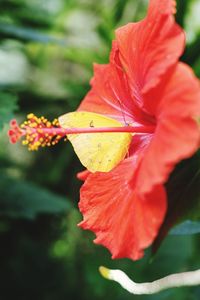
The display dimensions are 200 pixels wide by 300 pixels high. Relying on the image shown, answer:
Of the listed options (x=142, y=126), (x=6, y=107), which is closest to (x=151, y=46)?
(x=142, y=126)

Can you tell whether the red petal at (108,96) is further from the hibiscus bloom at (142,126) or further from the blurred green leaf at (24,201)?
the blurred green leaf at (24,201)

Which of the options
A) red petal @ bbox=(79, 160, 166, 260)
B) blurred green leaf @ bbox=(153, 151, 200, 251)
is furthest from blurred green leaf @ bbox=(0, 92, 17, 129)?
blurred green leaf @ bbox=(153, 151, 200, 251)

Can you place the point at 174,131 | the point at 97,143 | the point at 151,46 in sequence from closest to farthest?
the point at 174,131 → the point at 151,46 → the point at 97,143

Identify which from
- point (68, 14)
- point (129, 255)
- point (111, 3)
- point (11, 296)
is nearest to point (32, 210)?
point (11, 296)

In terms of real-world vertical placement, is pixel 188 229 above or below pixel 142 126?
below

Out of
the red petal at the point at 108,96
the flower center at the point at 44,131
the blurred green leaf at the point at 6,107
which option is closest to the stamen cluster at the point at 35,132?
the flower center at the point at 44,131

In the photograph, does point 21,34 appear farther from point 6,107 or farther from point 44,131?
point 44,131

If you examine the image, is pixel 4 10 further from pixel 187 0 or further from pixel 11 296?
pixel 11 296
